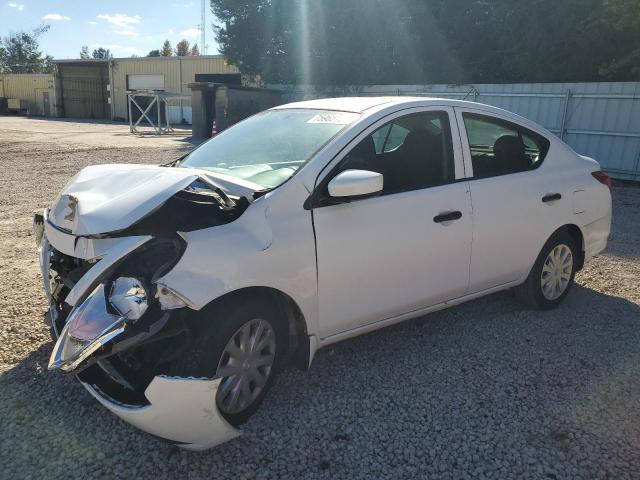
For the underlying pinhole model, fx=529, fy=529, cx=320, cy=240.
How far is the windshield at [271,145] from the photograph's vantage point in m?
3.20

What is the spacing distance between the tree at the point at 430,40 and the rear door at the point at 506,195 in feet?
38.2

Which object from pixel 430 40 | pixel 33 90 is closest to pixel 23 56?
pixel 33 90

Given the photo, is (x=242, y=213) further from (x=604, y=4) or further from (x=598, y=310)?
(x=604, y=4)

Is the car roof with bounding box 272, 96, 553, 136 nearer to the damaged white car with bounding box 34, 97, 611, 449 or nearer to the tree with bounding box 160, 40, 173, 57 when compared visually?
the damaged white car with bounding box 34, 97, 611, 449

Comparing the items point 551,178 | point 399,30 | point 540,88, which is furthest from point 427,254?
point 399,30

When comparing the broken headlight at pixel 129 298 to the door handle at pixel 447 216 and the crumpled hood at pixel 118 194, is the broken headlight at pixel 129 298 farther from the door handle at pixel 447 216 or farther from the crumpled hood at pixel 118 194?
the door handle at pixel 447 216

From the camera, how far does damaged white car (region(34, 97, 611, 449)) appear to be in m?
2.44

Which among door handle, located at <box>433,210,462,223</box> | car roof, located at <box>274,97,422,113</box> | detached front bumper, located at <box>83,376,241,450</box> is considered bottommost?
detached front bumper, located at <box>83,376,241,450</box>

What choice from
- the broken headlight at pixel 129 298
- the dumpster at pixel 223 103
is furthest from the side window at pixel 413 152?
the dumpster at pixel 223 103

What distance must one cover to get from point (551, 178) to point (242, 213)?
9.25 ft

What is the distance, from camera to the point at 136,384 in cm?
245

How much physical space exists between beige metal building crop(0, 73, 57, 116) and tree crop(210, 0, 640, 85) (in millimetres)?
27815

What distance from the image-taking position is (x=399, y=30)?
20.2 metres

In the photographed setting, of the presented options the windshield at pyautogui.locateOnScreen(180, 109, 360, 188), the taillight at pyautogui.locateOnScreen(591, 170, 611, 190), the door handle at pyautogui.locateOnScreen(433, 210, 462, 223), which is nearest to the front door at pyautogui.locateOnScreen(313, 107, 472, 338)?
the door handle at pyautogui.locateOnScreen(433, 210, 462, 223)
